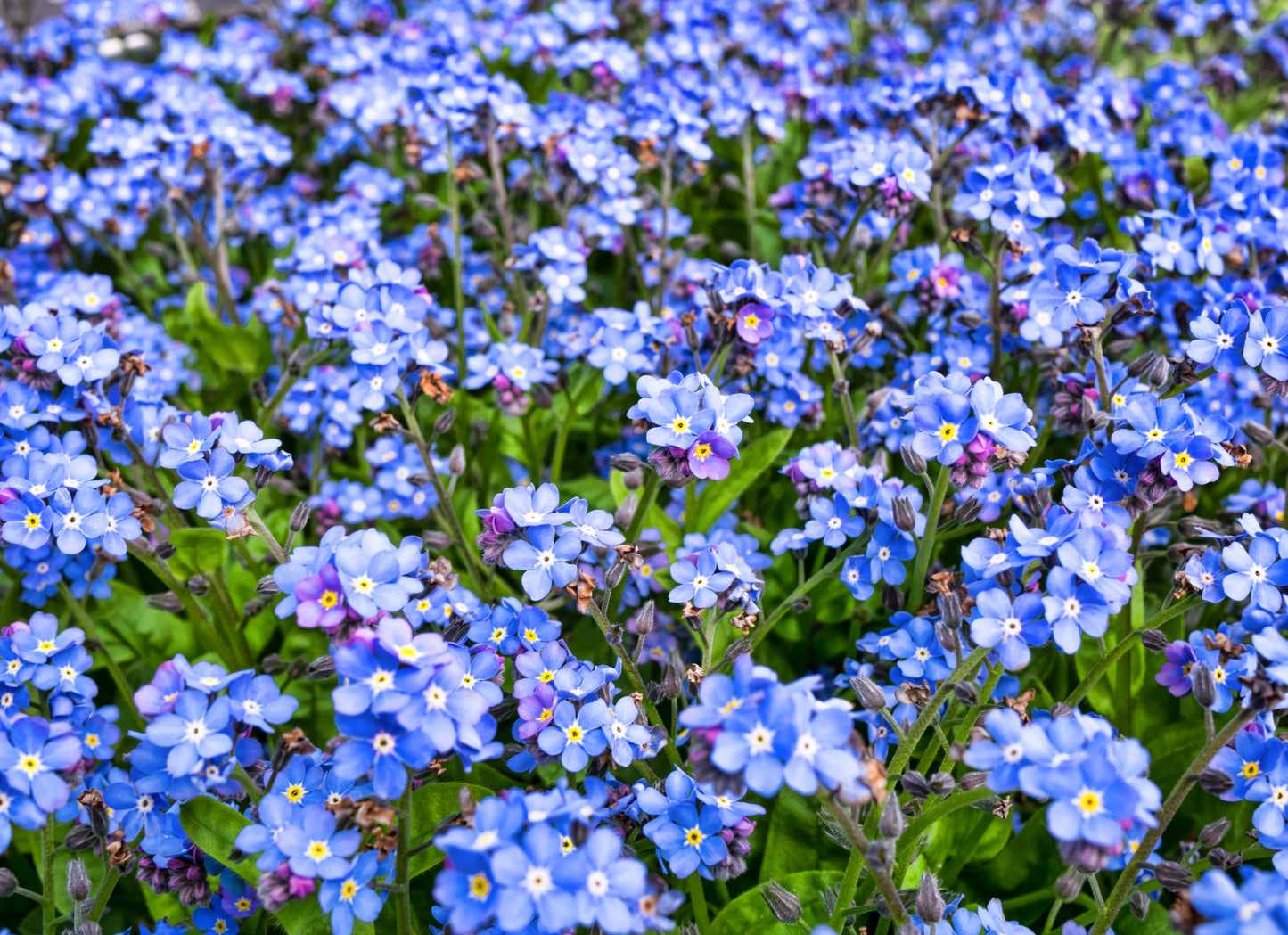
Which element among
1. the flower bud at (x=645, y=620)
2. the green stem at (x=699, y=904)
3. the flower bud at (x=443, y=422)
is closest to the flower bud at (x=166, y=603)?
the flower bud at (x=443, y=422)

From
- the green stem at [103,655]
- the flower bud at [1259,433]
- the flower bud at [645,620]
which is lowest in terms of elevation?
the green stem at [103,655]

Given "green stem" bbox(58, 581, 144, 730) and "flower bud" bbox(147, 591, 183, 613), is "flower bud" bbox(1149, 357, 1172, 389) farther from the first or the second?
"green stem" bbox(58, 581, 144, 730)

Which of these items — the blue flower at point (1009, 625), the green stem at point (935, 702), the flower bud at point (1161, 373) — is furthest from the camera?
the flower bud at point (1161, 373)

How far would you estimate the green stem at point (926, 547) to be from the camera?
2.12 m

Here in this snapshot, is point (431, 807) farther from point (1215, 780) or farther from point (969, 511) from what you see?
point (1215, 780)

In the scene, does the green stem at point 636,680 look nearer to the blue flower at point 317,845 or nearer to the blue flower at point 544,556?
the blue flower at point 544,556

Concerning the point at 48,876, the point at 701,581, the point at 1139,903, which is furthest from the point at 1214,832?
the point at 48,876

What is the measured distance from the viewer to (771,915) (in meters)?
1.98

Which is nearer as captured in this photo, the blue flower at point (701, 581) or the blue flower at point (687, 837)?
the blue flower at point (687, 837)

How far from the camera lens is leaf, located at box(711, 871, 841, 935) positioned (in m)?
1.97

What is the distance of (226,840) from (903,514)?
154cm

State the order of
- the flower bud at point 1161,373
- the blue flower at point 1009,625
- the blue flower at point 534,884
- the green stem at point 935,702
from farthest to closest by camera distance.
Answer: the flower bud at point 1161,373
the green stem at point 935,702
the blue flower at point 1009,625
the blue flower at point 534,884

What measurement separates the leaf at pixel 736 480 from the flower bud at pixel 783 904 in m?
1.09

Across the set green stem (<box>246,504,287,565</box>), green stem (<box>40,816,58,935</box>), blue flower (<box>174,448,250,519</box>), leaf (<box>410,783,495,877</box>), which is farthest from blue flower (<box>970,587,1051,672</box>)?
green stem (<box>40,816,58,935</box>)
